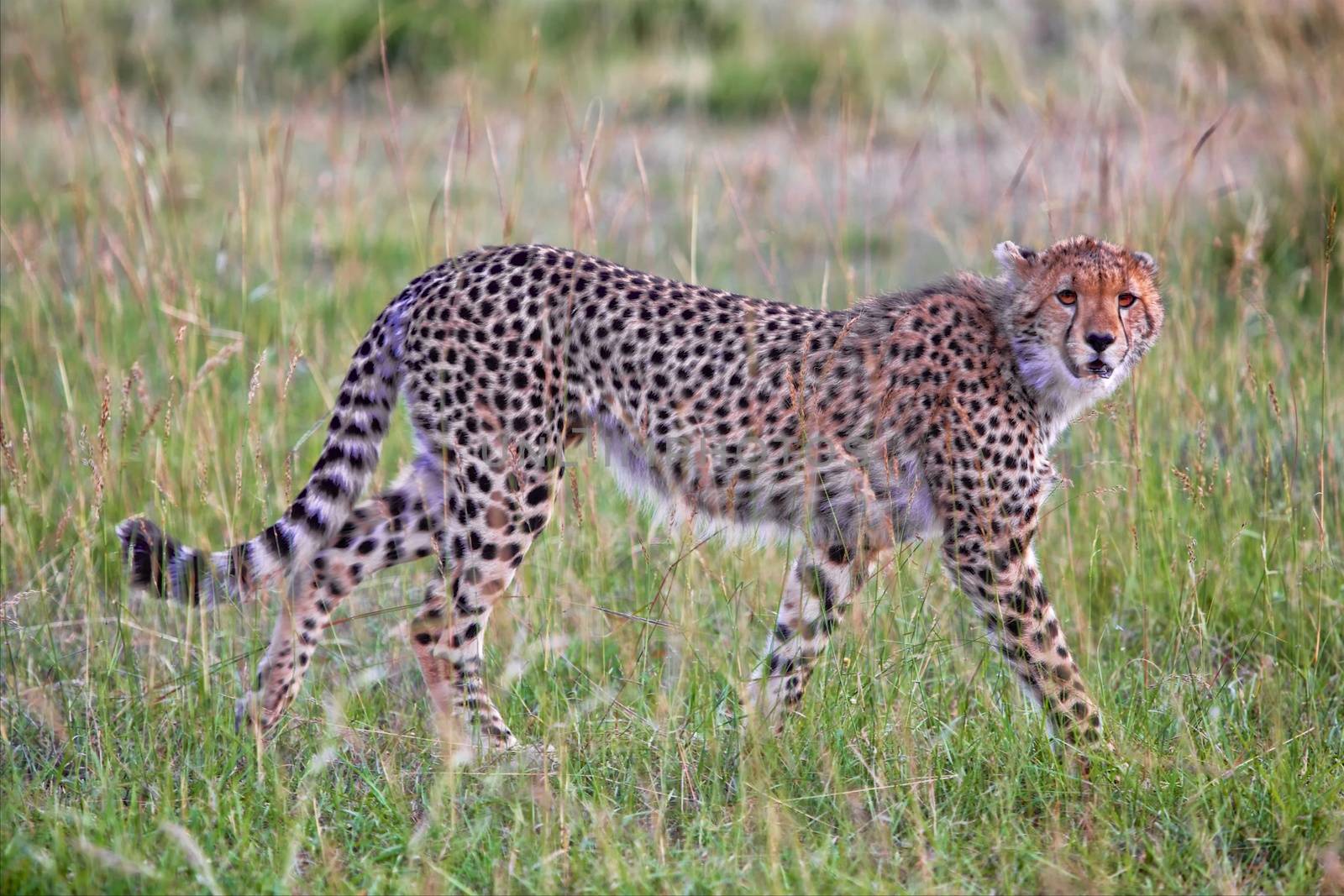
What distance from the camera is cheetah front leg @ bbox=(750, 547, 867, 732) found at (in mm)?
3439

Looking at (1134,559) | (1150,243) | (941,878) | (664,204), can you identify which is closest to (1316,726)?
(1134,559)

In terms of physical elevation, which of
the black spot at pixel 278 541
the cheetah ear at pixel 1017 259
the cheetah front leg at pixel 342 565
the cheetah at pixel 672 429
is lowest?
the cheetah front leg at pixel 342 565

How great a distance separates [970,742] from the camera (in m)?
3.02

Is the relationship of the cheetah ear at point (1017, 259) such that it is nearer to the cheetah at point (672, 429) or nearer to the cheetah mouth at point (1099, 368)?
the cheetah at point (672, 429)

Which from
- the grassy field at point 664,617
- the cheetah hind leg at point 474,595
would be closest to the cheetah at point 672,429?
the cheetah hind leg at point 474,595

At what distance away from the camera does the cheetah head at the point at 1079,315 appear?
3.25m

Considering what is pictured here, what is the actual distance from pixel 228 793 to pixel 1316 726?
209 centimetres

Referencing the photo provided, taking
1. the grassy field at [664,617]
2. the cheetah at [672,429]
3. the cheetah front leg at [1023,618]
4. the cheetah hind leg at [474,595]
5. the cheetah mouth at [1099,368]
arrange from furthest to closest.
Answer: the cheetah hind leg at [474,595] → the cheetah at [672,429] → the cheetah mouth at [1099,368] → the cheetah front leg at [1023,618] → the grassy field at [664,617]

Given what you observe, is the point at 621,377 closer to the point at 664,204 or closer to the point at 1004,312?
the point at 1004,312

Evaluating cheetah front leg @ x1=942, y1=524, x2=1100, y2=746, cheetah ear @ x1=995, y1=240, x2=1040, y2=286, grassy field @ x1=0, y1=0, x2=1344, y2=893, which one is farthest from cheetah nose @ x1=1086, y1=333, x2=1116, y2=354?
cheetah front leg @ x1=942, y1=524, x2=1100, y2=746

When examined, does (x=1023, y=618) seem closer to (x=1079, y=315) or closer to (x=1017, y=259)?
(x=1079, y=315)

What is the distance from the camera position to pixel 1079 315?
329cm

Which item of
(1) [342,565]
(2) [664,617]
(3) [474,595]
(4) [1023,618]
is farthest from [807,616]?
(1) [342,565]

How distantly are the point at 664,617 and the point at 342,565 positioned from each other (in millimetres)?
745
